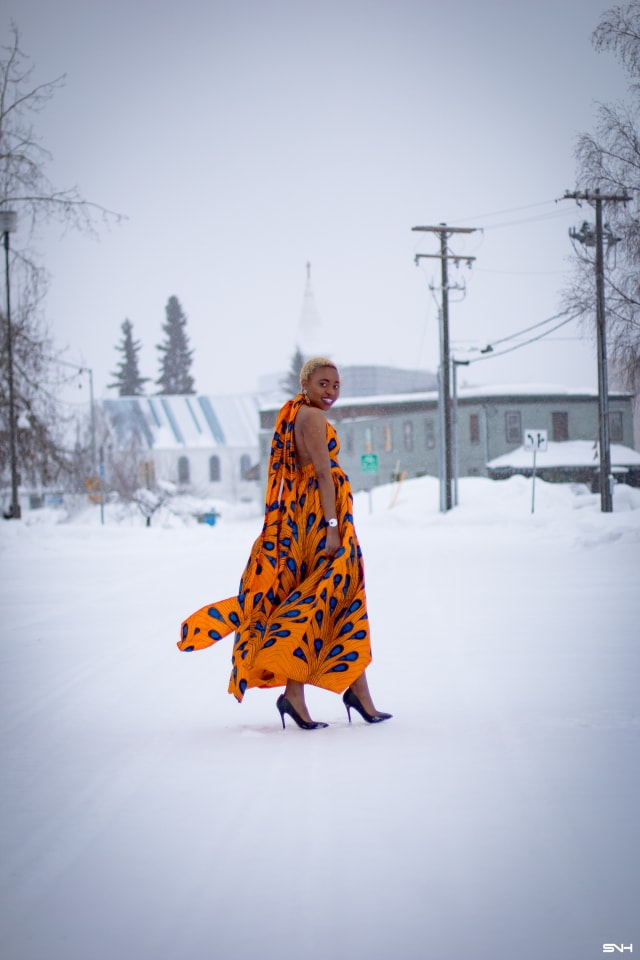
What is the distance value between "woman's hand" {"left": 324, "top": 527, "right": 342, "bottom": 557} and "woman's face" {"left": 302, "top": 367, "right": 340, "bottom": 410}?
0.60 m

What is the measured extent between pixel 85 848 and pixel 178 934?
739 millimetres

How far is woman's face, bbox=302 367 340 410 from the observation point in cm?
477

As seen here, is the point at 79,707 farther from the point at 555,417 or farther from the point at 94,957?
the point at 555,417

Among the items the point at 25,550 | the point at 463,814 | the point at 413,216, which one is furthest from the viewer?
the point at 413,216

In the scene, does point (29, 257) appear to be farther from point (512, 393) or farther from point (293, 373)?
point (293, 373)

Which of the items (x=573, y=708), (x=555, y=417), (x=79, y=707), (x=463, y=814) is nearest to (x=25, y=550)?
(x=79, y=707)

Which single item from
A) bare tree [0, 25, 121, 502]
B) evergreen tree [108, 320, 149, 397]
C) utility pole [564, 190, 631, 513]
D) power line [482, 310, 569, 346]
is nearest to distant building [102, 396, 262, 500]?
evergreen tree [108, 320, 149, 397]

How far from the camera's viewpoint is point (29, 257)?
742 inches

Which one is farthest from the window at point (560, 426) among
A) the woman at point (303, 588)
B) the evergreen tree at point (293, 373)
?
the evergreen tree at point (293, 373)

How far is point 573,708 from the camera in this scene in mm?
5062

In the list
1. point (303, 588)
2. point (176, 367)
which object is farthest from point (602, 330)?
point (176, 367)

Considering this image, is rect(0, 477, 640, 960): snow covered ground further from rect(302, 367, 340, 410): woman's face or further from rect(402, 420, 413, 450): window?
rect(402, 420, 413, 450): window

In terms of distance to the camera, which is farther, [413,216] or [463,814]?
[413,216]

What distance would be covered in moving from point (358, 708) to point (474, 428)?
46.0 metres
